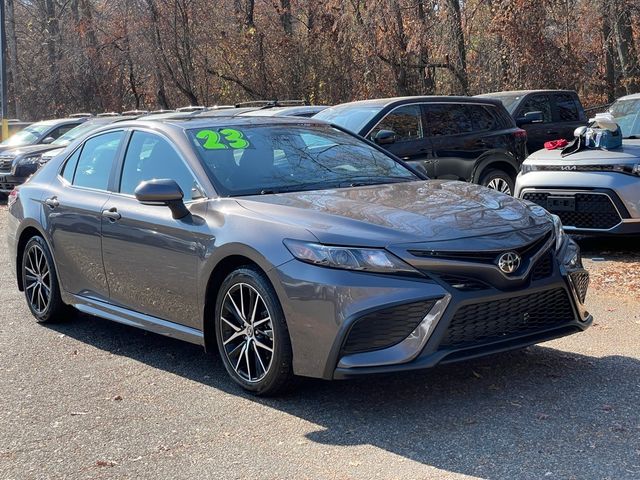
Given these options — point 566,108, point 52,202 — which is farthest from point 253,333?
point 566,108

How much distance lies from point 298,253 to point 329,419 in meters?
0.91

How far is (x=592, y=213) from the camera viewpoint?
8.98 meters

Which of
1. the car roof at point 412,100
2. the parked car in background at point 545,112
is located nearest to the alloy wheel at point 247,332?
the car roof at point 412,100

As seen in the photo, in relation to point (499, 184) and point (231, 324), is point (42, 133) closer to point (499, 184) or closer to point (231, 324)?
point (499, 184)

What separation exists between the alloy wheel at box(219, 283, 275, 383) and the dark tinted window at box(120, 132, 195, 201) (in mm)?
849

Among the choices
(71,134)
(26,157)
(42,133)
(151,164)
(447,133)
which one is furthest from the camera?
(42,133)

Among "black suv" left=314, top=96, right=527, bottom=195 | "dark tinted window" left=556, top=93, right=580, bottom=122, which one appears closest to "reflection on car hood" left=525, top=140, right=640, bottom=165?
"black suv" left=314, top=96, right=527, bottom=195

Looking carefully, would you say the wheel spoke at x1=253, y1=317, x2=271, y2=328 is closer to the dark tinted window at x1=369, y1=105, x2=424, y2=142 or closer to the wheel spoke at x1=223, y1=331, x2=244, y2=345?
the wheel spoke at x1=223, y1=331, x2=244, y2=345

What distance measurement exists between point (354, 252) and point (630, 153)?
534cm

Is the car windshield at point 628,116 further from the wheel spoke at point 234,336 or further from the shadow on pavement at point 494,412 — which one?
the wheel spoke at point 234,336

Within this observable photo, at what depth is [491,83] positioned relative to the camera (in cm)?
2281

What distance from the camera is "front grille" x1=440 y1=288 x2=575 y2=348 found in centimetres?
458

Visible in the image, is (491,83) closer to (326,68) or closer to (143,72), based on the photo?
(326,68)

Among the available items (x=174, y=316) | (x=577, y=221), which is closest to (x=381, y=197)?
(x=174, y=316)
